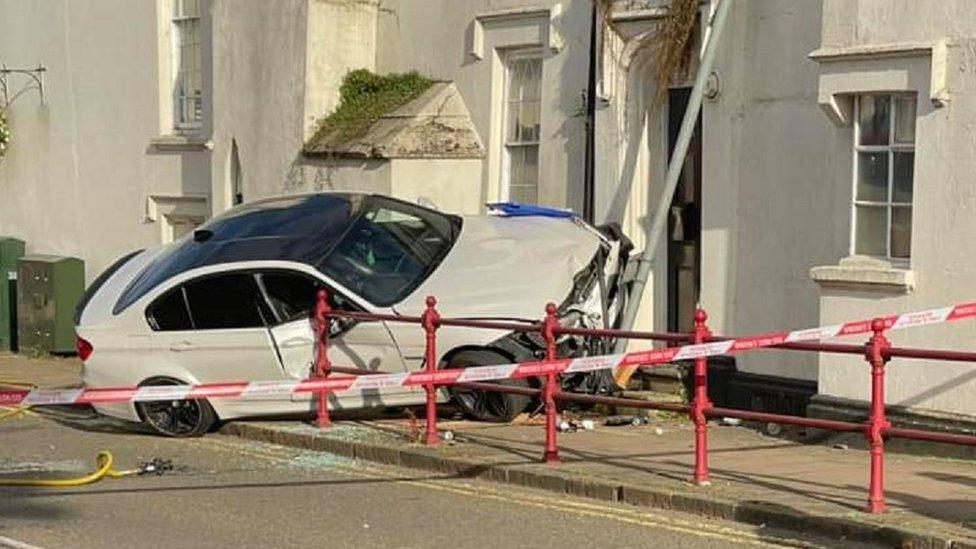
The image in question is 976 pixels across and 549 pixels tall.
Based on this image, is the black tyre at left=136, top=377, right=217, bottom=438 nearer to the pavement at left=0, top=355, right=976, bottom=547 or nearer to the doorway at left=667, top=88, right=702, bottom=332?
the pavement at left=0, top=355, right=976, bottom=547

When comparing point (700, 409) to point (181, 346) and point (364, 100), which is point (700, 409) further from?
point (364, 100)

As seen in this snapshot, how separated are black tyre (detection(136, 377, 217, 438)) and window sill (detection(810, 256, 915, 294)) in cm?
513

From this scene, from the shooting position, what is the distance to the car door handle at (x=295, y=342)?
43.7 feet

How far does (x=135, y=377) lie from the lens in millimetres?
13703

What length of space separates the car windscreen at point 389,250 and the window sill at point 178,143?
645cm

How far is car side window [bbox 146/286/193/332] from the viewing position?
44.7 feet

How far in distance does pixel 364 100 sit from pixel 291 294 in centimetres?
476

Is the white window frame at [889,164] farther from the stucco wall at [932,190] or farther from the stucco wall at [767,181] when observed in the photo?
the stucco wall at [767,181]

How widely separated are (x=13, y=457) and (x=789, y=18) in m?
7.15

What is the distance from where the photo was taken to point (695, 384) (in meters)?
10.3

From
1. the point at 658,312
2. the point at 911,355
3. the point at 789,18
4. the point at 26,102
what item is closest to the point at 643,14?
the point at 789,18

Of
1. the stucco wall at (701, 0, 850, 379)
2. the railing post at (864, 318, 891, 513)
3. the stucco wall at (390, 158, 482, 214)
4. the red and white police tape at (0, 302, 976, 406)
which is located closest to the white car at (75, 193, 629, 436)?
the stucco wall at (701, 0, 850, 379)

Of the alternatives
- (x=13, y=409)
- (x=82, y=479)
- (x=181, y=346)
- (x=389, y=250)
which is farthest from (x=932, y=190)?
(x=13, y=409)

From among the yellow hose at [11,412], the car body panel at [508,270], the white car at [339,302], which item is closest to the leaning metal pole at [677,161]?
the white car at [339,302]
